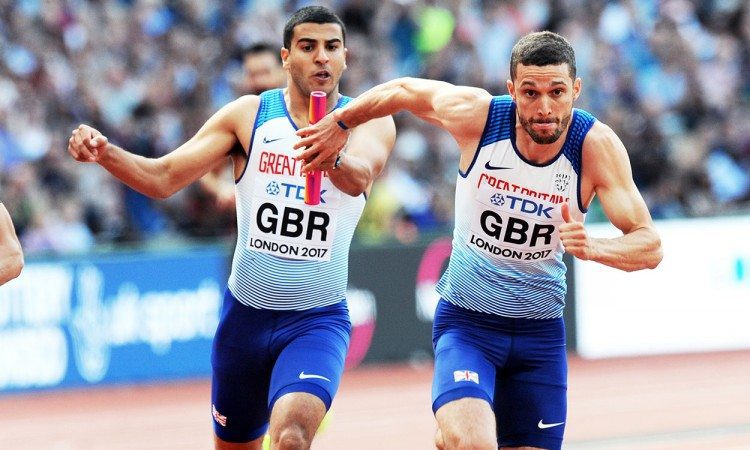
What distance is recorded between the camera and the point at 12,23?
16.2 meters

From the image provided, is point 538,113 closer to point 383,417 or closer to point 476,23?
point 383,417

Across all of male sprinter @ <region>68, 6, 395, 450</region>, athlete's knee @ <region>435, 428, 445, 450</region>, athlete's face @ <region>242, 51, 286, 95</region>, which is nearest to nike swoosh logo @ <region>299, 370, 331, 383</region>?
male sprinter @ <region>68, 6, 395, 450</region>

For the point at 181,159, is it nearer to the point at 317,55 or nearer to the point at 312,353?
the point at 317,55

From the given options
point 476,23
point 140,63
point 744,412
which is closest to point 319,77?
point 744,412

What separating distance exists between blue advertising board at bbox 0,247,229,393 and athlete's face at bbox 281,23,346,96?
7.01 metres

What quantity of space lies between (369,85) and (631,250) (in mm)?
11871

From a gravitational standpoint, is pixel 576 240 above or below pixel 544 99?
below

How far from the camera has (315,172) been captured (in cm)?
686

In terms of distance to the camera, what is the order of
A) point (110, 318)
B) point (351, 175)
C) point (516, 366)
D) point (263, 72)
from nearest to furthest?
point (351, 175)
point (516, 366)
point (263, 72)
point (110, 318)

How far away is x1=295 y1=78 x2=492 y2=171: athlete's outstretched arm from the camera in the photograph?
6.73 metres

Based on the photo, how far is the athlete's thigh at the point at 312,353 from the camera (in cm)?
678

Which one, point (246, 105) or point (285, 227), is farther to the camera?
point (246, 105)

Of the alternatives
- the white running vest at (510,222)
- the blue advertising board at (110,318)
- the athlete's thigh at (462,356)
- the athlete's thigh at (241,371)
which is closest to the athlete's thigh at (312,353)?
the athlete's thigh at (241,371)

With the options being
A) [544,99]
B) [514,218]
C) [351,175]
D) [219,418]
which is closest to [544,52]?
[544,99]
